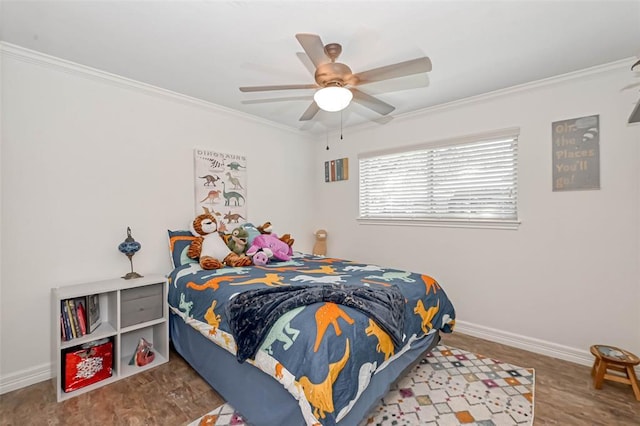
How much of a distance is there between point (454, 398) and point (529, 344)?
4.12 feet

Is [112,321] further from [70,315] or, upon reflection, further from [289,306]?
[289,306]

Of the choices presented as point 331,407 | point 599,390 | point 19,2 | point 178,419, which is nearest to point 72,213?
point 19,2

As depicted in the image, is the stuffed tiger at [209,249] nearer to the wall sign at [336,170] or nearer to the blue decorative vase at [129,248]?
the blue decorative vase at [129,248]

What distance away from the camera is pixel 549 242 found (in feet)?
8.71

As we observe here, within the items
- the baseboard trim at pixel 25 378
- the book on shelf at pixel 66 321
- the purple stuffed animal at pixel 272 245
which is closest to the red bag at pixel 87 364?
the book on shelf at pixel 66 321

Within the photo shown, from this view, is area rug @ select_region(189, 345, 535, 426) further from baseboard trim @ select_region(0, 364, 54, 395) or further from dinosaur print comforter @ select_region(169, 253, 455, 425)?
baseboard trim @ select_region(0, 364, 54, 395)

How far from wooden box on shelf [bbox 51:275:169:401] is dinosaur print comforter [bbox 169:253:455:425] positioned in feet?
0.62

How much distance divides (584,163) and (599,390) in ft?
5.67

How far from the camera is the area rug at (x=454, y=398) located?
1.79 m

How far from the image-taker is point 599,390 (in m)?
2.10

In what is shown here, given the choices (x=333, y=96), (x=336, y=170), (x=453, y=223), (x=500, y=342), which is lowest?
(x=500, y=342)

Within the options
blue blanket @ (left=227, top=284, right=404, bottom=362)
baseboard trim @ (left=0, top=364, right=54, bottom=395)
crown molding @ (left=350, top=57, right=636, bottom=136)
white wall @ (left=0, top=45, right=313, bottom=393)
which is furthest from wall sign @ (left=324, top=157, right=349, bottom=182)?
baseboard trim @ (left=0, top=364, right=54, bottom=395)

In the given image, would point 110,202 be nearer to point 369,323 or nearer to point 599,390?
point 369,323

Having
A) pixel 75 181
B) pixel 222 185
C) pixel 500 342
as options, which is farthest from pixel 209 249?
pixel 500 342
